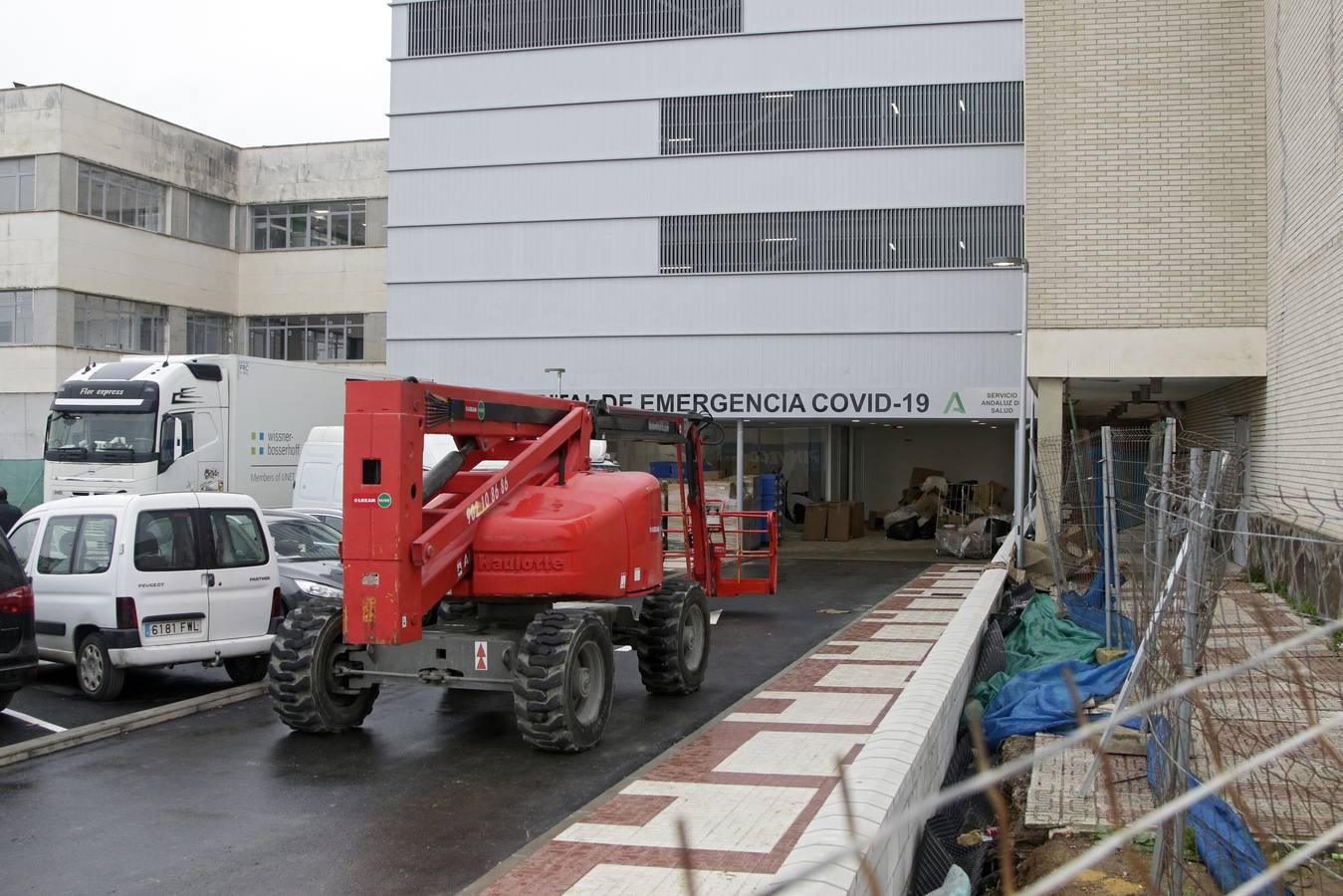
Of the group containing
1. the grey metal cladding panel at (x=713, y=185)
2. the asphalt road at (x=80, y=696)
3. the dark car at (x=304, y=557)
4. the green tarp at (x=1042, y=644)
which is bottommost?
the asphalt road at (x=80, y=696)

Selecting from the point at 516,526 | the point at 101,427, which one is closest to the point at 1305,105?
the point at 516,526

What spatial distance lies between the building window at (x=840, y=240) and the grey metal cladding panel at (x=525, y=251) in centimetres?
94

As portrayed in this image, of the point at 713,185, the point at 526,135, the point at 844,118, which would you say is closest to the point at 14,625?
the point at 713,185

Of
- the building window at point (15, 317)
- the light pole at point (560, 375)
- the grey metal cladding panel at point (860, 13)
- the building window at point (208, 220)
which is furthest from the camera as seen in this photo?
the building window at point (208, 220)

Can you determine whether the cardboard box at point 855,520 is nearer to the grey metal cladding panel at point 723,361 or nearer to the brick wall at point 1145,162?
the grey metal cladding panel at point 723,361

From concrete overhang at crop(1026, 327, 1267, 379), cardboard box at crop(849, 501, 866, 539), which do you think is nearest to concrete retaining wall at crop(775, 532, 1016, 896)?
concrete overhang at crop(1026, 327, 1267, 379)

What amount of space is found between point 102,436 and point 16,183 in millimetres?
22586

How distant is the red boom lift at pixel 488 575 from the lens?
28.9 ft

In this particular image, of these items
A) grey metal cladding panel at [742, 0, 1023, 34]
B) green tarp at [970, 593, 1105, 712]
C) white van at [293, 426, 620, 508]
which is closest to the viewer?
green tarp at [970, 593, 1105, 712]

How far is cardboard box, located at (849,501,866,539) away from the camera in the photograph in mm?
35094

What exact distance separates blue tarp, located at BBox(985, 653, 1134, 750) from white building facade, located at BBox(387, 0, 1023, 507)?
22.2 metres

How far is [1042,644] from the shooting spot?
1249 centimetres

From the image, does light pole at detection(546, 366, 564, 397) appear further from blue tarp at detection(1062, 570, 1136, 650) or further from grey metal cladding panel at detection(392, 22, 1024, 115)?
blue tarp at detection(1062, 570, 1136, 650)

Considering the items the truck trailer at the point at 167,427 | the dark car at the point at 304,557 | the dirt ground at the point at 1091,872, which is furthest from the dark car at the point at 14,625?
the truck trailer at the point at 167,427
